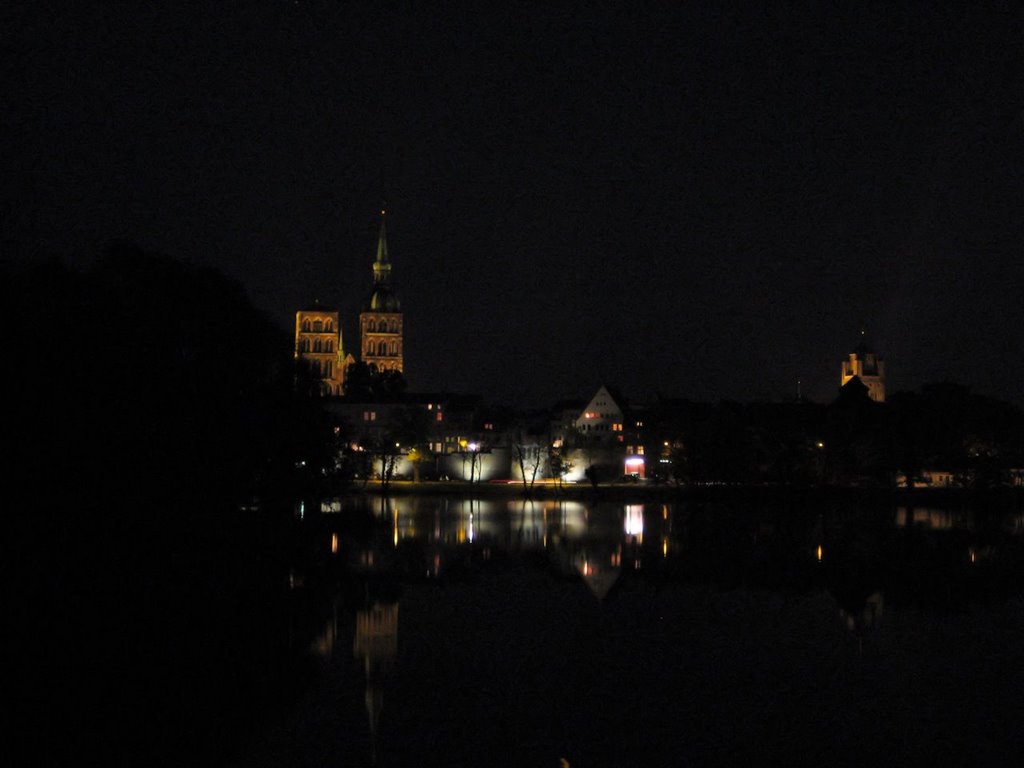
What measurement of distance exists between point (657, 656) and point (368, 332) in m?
159

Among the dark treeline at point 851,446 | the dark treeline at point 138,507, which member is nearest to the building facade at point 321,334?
the dark treeline at point 851,446

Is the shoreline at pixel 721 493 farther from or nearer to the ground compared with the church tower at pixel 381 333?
nearer to the ground

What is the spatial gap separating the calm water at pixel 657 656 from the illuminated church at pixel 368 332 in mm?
122250

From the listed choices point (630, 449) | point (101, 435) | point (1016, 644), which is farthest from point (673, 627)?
point (630, 449)

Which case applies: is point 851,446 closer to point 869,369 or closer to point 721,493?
point 721,493

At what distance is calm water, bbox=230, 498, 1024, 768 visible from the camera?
17.8 metres

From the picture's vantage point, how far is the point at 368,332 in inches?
7116

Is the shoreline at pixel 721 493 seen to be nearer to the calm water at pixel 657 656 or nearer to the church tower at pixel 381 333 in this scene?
the calm water at pixel 657 656

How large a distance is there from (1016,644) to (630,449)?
299 feet

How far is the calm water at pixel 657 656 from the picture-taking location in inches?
700

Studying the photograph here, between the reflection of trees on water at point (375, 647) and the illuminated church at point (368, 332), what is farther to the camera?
the illuminated church at point (368, 332)

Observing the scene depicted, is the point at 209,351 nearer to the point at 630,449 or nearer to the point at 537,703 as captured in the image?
the point at 537,703

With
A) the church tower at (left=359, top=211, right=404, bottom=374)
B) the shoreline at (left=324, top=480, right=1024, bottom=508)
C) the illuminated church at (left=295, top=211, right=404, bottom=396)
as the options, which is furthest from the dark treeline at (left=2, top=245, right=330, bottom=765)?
the church tower at (left=359, top=211, right=404, bottom=374)

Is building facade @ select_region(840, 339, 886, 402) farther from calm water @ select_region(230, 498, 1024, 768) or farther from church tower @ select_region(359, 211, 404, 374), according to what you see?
calm water @ select_region(230, 498, 1024, 768)
